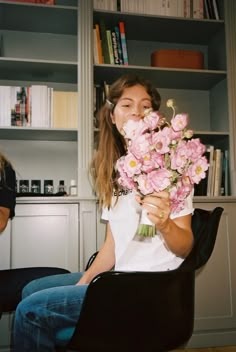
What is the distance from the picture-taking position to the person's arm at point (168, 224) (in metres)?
0.80

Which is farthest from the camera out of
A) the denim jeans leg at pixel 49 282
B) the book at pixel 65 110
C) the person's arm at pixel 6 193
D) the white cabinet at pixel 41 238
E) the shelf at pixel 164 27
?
the shelf at pixel 164 27

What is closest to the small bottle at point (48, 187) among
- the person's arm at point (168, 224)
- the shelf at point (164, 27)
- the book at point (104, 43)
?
the book at point (104, 43)

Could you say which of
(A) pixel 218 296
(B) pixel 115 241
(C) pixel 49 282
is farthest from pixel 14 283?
(A) pixel 218 296

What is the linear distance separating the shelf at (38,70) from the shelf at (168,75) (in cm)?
19

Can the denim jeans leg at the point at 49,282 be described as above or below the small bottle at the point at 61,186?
below

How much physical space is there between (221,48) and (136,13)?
0.67 metres

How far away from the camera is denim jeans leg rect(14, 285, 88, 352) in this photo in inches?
33.0

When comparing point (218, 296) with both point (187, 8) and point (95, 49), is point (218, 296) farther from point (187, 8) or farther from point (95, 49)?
point (187, 8)

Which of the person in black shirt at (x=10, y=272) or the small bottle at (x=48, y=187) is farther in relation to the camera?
the small bottle at (x=48, y=187)

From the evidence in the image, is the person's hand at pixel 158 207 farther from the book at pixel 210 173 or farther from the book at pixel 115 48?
the book at pixel 115 48

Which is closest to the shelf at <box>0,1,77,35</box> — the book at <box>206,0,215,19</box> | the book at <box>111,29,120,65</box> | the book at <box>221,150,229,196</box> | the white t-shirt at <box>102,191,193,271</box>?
the book at <box>111,29,120,65</box>

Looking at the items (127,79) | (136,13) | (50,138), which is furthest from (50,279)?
(136,13)

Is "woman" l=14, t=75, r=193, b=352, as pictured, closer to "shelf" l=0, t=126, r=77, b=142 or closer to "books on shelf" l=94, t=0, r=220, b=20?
Answer: "shelf" l=0, t=126, r=77, b=142

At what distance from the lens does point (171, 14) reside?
241 cm
